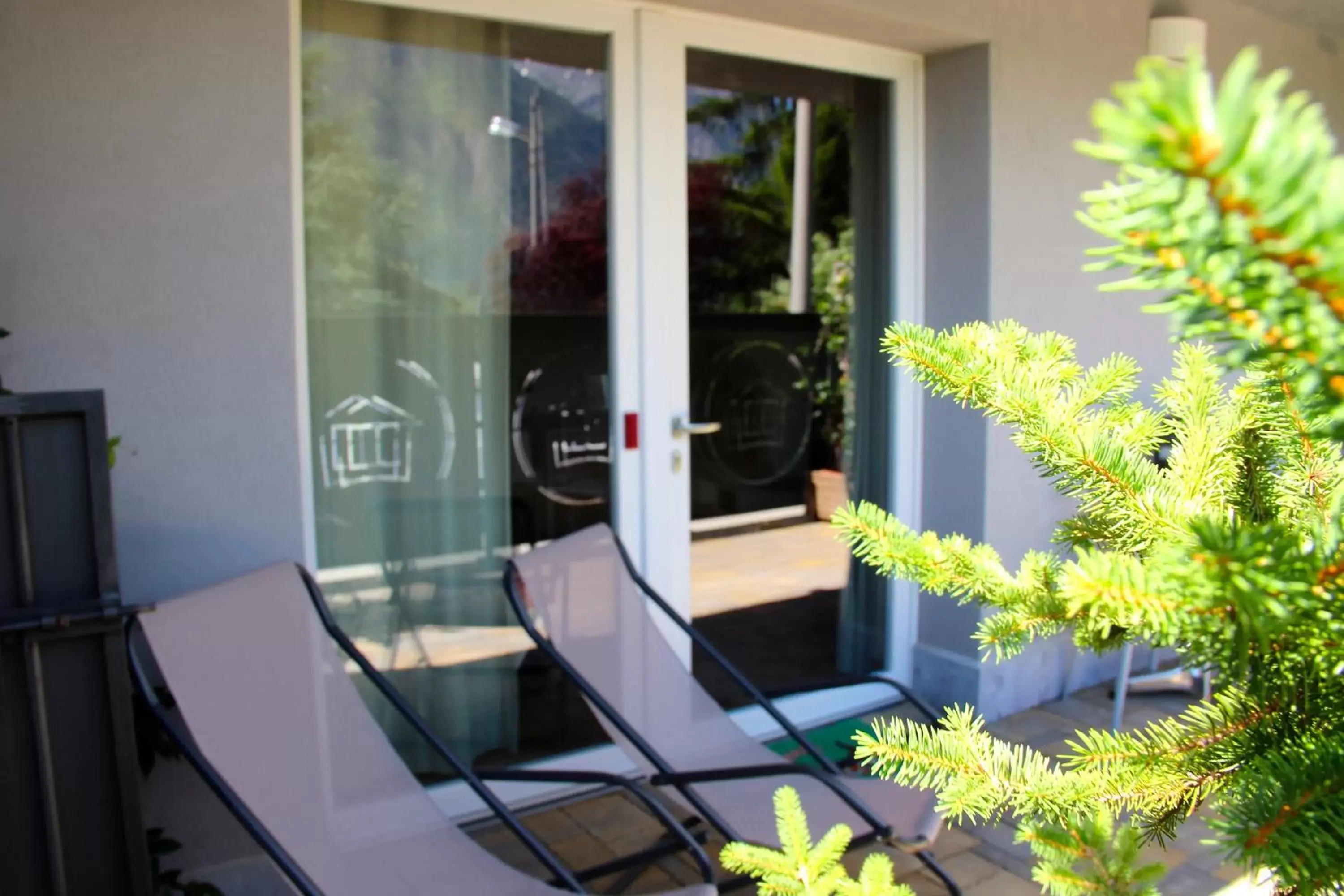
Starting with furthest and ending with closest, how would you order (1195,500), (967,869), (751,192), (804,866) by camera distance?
1. (751,192)
2. (967,869)
3. (1195,500)
4. (804,866)

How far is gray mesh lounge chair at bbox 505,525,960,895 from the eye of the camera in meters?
2.64

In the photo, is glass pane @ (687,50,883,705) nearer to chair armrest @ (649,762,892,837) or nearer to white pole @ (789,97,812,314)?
white pole @ (789,97,812,314)

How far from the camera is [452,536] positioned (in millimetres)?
3400

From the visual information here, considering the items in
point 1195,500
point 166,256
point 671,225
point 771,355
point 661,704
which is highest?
point 671,225

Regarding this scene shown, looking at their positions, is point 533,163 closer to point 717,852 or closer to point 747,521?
point 747,521

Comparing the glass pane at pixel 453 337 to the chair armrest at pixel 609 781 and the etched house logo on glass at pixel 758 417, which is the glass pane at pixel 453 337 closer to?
the etched house logo on glass at pixel 758 417

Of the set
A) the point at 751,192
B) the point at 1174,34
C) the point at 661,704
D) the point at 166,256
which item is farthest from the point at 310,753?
the point at 1174,34

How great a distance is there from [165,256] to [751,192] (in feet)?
6.87

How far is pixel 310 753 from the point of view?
2.44 metres

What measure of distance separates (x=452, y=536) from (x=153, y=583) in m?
0.96

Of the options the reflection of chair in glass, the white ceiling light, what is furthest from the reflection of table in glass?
the white ceiling light

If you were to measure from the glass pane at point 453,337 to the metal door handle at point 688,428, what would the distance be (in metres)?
0.27

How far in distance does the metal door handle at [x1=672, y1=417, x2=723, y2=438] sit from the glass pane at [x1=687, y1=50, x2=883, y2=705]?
0.17 feet

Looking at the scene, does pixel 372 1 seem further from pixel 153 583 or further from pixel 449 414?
pixel 153 583
